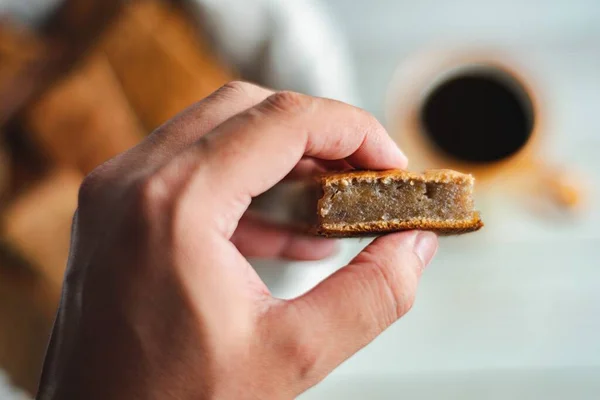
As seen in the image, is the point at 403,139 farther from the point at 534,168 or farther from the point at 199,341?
the point at 199,341

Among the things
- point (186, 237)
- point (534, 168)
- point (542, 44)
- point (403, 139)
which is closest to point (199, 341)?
point (186, 237)

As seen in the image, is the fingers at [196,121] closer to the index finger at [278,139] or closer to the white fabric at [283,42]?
the index finger at [278,139]

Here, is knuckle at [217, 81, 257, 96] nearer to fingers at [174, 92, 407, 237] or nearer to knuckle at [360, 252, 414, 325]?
fingers at [174, 92, 407, 237]

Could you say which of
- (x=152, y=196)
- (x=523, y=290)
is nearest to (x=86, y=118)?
(x=152, y=196)

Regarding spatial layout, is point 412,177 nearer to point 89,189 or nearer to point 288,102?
point 288,102

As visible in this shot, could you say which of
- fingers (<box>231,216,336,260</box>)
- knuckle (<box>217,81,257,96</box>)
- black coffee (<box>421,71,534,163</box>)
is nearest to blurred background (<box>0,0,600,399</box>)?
black coffee (<box>421,71,534,163</box>)
